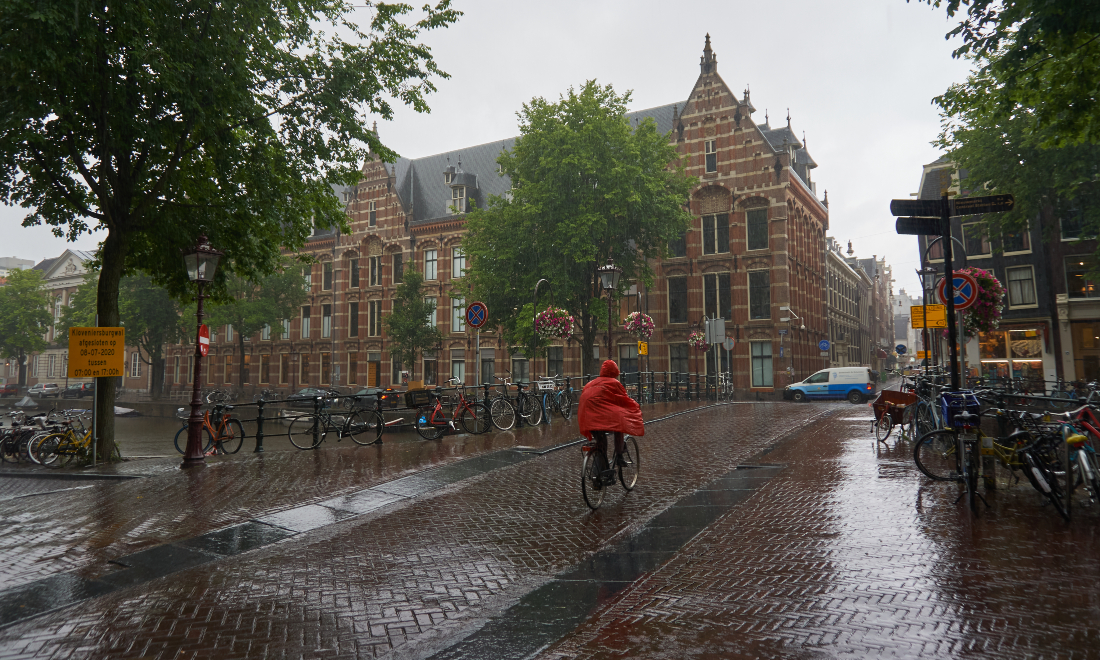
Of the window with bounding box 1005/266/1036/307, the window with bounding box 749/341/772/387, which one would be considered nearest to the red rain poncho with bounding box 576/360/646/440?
the window with bounding box 749/341/772/387

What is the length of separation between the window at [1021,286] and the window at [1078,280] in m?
1.52

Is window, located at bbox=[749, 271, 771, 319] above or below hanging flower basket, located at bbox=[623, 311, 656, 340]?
above

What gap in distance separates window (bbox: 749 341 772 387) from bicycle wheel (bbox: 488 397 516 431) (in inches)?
808

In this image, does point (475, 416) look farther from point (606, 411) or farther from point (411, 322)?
point (411, 322)

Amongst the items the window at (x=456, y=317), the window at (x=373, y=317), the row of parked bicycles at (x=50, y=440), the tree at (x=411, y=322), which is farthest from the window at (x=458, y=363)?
the row of parked bicycles at (x=50, y=440)

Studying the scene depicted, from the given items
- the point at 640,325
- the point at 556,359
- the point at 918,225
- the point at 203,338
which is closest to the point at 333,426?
the point at 203,338

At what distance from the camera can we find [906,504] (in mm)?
6219

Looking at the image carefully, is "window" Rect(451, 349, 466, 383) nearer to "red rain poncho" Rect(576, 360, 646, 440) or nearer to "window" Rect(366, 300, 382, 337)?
"window" Rect(366, 300, 382, 337)

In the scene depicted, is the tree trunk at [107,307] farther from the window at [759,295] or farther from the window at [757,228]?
the window at [757,228]

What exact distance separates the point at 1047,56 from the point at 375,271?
40.5 m

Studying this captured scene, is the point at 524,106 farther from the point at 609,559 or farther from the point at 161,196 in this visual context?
the point at 609,559

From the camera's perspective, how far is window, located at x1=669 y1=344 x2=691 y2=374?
33.5 metres

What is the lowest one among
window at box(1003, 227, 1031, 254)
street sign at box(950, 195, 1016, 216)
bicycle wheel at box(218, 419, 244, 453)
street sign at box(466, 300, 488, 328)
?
bicycle wheel at box(218, 419, 244, 453)

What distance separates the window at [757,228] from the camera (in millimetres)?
32000
